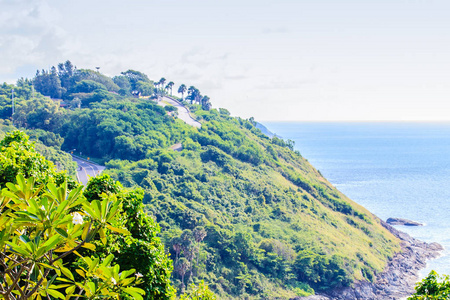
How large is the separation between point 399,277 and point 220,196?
68.8 ft

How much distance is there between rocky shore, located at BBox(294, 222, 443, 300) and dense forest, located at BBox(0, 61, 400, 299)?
1033mm

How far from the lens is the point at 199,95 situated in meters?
89.9

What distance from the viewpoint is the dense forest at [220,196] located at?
→ 34344mm

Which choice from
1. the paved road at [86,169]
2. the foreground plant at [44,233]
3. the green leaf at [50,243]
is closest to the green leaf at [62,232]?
the foreground plant at [44,233]

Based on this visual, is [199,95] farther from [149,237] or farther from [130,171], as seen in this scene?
[149,237]

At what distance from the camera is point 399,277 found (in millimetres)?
40531

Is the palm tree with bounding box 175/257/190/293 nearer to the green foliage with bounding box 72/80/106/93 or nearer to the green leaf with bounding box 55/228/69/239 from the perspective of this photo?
the green leaf with bounding box 55/228/69/239

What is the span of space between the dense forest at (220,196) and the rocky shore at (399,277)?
103 cm

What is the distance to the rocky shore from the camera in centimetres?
3609

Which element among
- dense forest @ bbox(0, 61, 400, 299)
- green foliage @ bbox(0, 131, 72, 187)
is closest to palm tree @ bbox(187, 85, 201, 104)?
dense forest @ bbox(0, 61, 400, 299)

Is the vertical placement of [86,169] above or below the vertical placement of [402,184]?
below

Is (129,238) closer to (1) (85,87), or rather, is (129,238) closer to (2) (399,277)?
(2) (399,277)

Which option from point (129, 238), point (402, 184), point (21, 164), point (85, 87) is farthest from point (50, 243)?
point (402, 184)

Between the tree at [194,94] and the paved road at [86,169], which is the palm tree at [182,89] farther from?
the paved road at [86,169]
